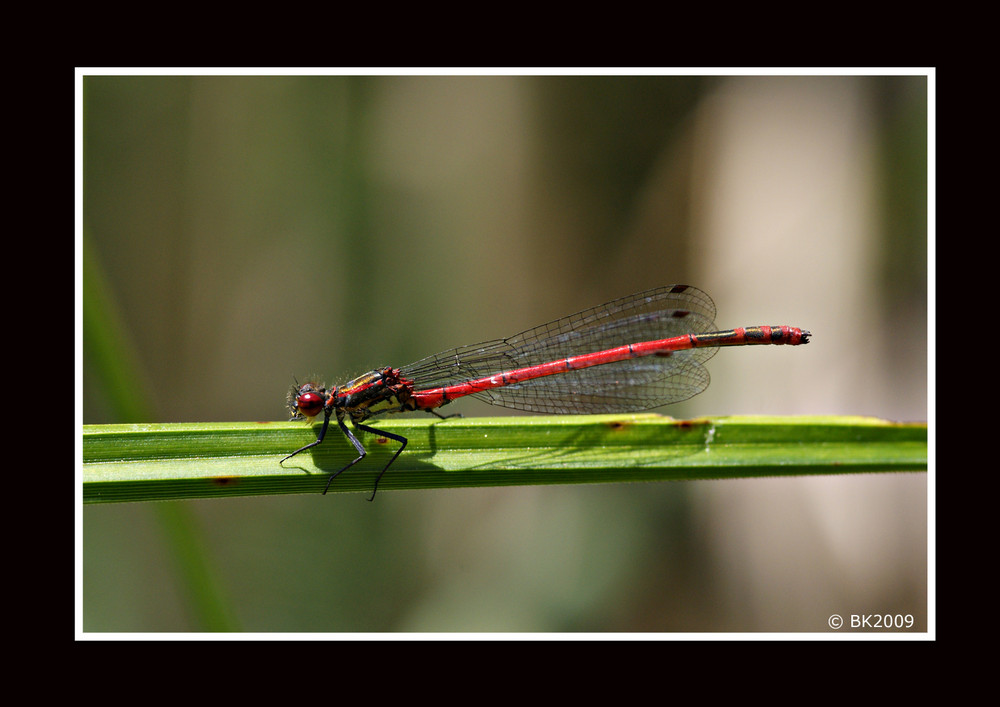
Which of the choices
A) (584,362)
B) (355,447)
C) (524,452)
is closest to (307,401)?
(355,447)

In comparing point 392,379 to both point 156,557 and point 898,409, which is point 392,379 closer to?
point 156,557

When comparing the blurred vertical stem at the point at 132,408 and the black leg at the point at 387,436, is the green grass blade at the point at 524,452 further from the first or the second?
the blurred vertical stem at the point at 132,408

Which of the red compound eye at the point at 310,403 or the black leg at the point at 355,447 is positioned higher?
the red compound eye at the point at 310,403

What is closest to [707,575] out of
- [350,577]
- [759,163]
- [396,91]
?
[350,577]

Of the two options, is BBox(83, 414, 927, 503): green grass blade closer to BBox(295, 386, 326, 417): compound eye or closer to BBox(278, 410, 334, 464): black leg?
BBox(278, 410, 334, 464): black leg

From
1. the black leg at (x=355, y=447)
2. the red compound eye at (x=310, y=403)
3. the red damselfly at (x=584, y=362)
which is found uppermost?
the red damselfly at (x=584, y=362)

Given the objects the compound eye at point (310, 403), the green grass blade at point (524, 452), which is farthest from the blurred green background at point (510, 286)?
the green grass blade at point (524, 452)

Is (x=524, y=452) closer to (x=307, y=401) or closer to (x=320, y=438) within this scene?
(x=320, y=438)
